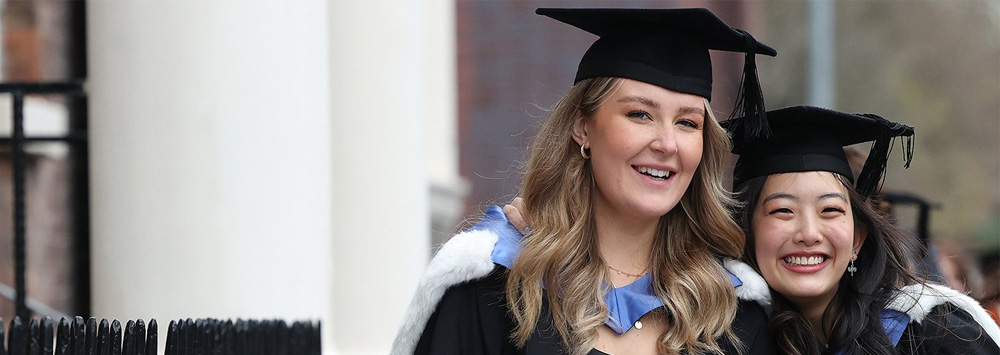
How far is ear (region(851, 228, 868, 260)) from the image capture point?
14.6 feet

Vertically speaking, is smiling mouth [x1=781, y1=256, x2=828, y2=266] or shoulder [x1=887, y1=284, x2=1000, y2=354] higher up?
smiling mouth [x1=781, y1=256, x2=828, y2=266]

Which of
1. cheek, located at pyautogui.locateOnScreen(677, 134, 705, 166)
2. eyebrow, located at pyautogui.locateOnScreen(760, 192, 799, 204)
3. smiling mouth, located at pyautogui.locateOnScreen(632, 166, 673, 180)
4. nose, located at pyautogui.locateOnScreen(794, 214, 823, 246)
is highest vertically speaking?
cheek, located at pyautogui.locateOnScreen(677, 134, 705, 166)

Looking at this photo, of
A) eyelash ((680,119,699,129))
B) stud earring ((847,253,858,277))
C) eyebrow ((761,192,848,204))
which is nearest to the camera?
eyelash ((680,119,699,129))

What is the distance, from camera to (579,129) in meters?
4.19

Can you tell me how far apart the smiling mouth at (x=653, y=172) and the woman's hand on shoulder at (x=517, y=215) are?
14.6 inches

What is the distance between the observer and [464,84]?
57.6 ft

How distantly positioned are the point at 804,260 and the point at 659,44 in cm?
74

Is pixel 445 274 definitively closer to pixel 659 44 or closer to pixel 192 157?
pixel 659 44

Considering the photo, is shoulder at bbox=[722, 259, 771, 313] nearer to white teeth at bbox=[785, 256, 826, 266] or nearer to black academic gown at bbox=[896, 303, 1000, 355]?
white teeth at bbox=[785, 256, 826, 266]

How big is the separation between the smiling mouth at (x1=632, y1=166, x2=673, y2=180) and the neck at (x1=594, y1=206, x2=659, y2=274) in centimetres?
20

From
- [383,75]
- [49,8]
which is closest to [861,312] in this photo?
[383,75]

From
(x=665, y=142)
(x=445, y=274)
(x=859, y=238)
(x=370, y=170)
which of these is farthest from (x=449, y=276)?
(x=370, y=170)

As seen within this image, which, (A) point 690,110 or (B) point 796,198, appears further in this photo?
(B) point 796,198

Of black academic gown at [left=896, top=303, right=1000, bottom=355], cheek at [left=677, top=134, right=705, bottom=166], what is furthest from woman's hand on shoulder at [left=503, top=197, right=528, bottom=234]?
black academic gown at [left=896, top=303, right=1000, bottom=355]
